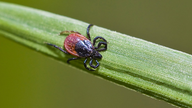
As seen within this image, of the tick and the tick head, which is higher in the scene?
the tick

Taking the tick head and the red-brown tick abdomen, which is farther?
the red-brown tick abdomen

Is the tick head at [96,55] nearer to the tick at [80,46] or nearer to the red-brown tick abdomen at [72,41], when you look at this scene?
the tick at [80,46]

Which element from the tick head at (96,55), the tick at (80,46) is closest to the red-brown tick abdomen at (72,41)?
the tick at (80,46)

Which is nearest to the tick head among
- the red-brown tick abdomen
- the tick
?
the tick

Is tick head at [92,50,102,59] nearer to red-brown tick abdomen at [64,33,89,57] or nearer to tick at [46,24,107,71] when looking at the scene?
tick at [46,24,107,71]

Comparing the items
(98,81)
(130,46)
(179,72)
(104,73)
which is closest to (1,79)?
(98,81)

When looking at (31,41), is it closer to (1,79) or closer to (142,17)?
(1,79)

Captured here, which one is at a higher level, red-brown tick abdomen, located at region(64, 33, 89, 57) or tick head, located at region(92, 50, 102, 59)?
red-brown tick abdomen, located at region(64, 33, 89, 57)

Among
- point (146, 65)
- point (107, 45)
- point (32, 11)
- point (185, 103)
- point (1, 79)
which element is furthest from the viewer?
point (1, 79)

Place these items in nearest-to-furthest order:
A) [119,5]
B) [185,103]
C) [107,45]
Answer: [185,103]
[107,45]
[119,5]

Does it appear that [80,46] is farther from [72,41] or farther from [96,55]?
[96,55]

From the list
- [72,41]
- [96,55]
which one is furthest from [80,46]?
[96,55]
